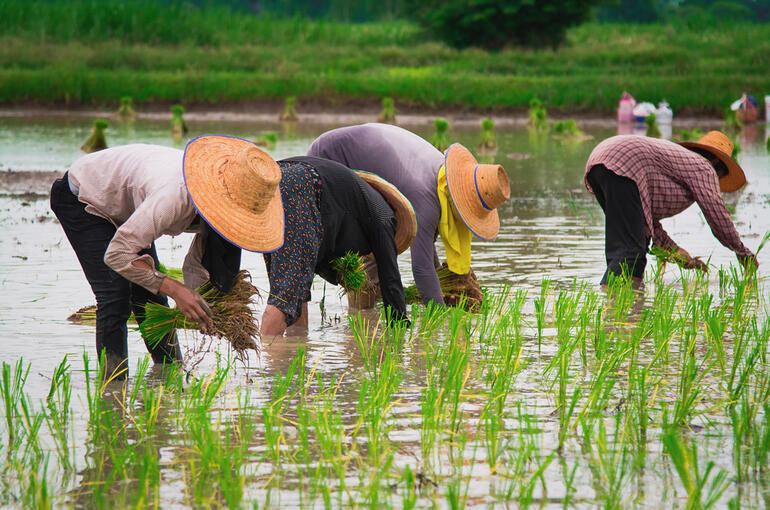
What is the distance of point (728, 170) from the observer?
5.88 meters

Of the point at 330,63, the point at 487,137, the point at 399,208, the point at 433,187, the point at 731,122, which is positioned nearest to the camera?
the point at 399,208

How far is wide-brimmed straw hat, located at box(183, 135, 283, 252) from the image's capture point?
342 cm

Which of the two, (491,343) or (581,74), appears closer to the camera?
(491,343)

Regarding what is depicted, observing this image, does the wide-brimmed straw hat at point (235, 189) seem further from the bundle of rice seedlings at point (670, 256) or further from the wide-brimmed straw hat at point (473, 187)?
the bundle of rice seedlings at point (670, 256)

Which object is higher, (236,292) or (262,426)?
(236,292)

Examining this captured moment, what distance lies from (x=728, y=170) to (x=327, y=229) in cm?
288

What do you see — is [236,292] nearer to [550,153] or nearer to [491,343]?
[491,343]

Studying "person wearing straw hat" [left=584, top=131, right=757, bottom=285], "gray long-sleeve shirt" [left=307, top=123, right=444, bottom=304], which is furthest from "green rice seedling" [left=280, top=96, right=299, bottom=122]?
"gray long-sleeve shirt" [left=307, top=123, right=444, bottom=304]

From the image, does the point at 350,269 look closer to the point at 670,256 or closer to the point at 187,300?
the point at 187,300

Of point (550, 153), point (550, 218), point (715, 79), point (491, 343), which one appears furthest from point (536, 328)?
point (715, 79)

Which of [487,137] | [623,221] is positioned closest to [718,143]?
[623,221]

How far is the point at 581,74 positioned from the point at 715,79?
3652mm

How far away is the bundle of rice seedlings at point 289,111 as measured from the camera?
70.5 ft

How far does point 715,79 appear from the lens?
23312 mm
